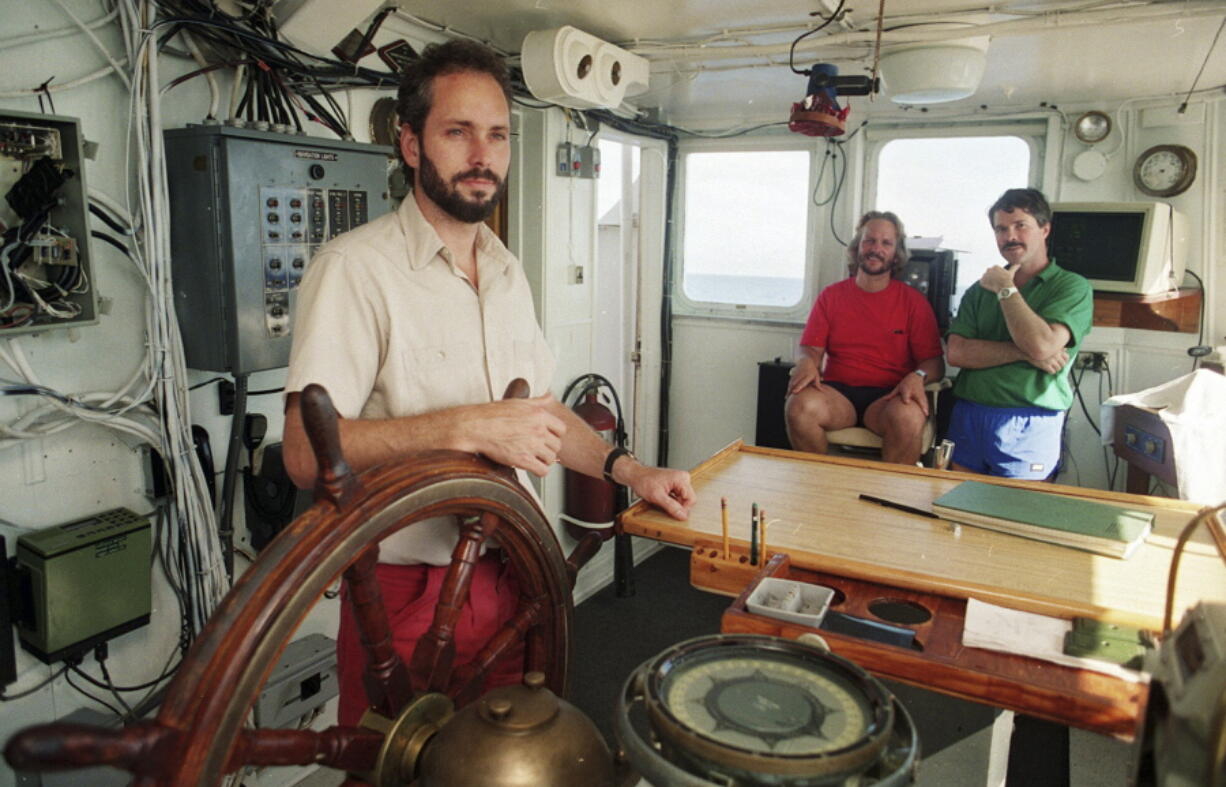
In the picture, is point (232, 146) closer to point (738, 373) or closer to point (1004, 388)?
point (1004, 388)

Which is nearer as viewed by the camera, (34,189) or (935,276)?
(34,189)

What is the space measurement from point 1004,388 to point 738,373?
206 centimetres

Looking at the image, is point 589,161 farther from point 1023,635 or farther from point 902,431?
point 1023,635


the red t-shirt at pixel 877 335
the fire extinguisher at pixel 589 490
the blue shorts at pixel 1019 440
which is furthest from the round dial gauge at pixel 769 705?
the red t-shirt at pixel 877 335

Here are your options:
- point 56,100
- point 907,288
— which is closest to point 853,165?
point 907,288

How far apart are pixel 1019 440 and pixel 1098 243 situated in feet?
3.73

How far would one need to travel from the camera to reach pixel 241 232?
7.51ft

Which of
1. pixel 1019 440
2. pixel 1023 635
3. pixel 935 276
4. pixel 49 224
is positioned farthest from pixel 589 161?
pixel 1023 635

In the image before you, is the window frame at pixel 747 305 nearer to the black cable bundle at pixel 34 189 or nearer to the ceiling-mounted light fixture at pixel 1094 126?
the ceiling-mounted light fixture at pixel 1094 126

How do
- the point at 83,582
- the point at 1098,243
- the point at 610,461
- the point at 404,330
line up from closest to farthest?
1. the point at 404,330
2. the point at 610,461
3. the point at 83,582
4. the point at 1098,243

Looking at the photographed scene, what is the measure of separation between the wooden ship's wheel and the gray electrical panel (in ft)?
4.71

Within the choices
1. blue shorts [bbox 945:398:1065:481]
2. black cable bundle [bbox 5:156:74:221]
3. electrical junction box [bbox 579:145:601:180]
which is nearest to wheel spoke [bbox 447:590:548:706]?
black cable bundle [bbox 5:156:74:221]

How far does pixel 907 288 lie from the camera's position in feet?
13.8

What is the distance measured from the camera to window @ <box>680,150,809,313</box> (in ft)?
17.1
